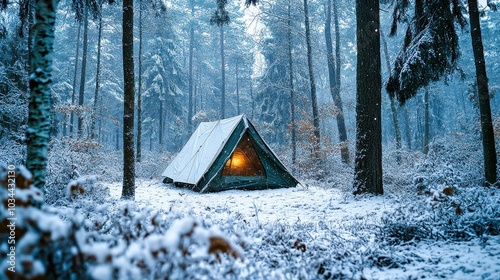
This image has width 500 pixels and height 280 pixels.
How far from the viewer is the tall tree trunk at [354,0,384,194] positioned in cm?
650

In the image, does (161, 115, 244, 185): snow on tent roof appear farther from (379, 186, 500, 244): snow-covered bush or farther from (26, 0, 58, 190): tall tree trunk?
(26, 0, 58, 190): tall tree trunk

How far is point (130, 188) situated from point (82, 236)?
617 cm

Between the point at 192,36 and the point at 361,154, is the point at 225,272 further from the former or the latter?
the point at 192,36

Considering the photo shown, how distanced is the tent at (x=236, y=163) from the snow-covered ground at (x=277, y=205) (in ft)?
1.61

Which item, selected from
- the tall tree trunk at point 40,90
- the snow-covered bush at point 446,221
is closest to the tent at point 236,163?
the snow-covered bush at point 446,221

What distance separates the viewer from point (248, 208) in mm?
6613

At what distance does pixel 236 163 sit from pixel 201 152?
1.45 m

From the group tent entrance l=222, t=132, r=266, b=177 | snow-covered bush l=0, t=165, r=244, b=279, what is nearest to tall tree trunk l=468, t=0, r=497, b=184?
tent entrance l=222, t=132, r=266, b=177

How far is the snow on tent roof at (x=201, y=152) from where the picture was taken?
9078 millimetres

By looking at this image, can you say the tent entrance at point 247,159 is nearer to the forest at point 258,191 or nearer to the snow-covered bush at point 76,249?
the forest at point 258,191

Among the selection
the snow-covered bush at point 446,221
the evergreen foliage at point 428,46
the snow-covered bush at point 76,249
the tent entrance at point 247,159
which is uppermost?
the evergreen foliage at point 428,46

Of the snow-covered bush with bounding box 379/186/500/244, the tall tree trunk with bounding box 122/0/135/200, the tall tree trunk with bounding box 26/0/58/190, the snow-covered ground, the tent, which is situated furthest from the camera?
the tent

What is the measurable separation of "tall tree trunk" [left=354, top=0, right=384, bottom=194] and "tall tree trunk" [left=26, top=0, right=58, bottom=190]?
6.42m

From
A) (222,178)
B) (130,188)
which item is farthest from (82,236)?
(222,178)
